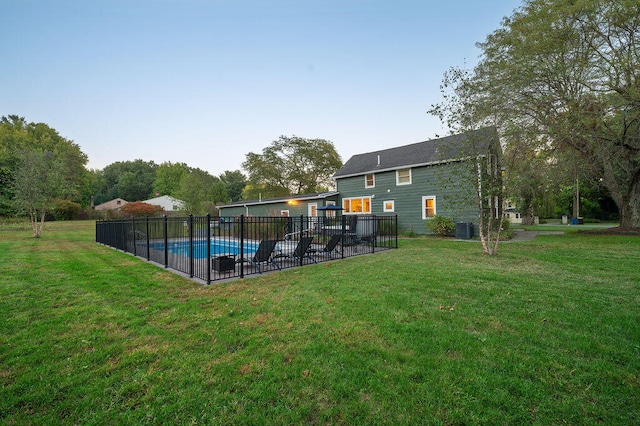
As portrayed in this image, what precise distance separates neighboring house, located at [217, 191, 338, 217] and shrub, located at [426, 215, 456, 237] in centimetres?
761

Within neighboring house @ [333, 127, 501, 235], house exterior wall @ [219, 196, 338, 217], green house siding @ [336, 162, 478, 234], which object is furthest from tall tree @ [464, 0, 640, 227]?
house exterior wall @ [219, 196, 338, 217]

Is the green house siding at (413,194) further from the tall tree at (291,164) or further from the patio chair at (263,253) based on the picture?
the tall tree at (291,164)

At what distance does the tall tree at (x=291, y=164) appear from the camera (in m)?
38.0

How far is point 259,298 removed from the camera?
4430mm

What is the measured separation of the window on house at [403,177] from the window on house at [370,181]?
5.92 ft

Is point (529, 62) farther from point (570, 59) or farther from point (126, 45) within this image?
point (126, 45)

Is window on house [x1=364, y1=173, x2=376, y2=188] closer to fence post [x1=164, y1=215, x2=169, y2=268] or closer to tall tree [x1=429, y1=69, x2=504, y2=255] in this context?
tall tree [x1=429, y1=69, x2=504, y2=255]

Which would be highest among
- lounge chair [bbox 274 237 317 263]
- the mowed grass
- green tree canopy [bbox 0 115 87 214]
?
green tree canopy [bbox 0 115 87 214]

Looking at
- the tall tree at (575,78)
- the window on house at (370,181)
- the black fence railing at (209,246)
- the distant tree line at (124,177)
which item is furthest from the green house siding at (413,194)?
the distant tree line at (124,177)

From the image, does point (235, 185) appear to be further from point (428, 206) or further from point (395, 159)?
point (428, 206)

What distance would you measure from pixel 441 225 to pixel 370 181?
5967mm

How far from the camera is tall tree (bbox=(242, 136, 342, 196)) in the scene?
37969 mm

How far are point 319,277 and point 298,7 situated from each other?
12.9m

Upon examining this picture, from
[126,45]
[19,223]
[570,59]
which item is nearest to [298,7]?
[126,45]
